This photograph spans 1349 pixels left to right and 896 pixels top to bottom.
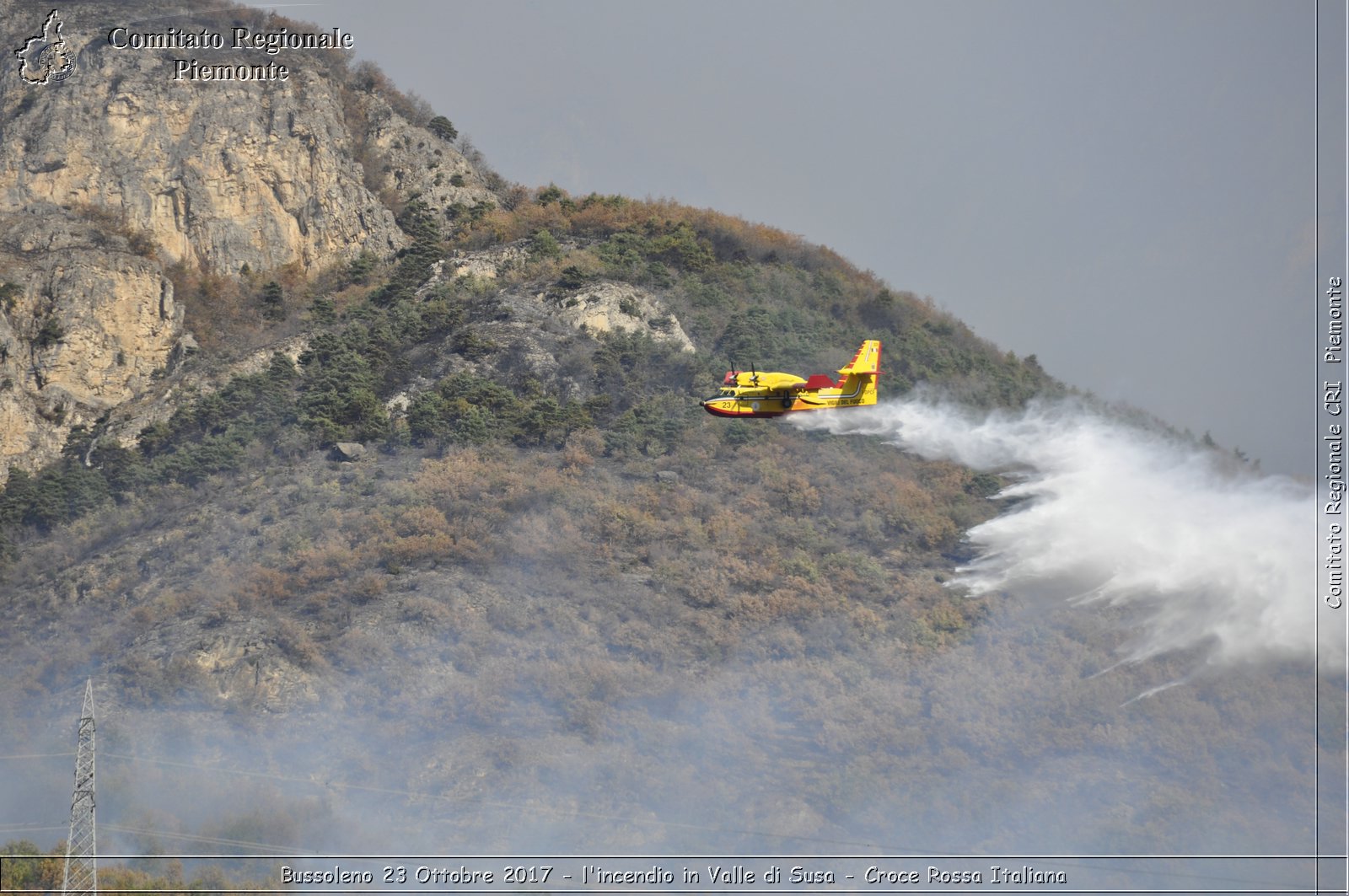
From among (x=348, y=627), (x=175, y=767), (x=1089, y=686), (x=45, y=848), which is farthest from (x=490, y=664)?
(x=1089, y=686)

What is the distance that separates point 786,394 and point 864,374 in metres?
3.16

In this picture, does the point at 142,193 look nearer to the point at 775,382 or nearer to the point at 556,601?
the point at 556,601

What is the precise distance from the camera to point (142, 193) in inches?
3105

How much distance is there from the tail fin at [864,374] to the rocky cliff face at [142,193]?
3821cm

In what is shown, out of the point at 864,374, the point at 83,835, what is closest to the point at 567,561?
the point at 864,374

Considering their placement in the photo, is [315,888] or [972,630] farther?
Answer: [972,630]

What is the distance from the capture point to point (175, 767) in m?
51.3

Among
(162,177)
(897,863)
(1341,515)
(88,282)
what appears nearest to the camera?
(897,863)

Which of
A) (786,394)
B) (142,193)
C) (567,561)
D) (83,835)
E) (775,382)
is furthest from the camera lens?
(142,193)

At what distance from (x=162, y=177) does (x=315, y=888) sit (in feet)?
159

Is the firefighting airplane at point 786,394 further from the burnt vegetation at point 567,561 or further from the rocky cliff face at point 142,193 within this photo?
the rocky cliff face at point 142,193

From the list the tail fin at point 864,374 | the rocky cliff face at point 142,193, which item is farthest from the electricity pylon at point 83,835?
the rocky cliff face at point 142,193

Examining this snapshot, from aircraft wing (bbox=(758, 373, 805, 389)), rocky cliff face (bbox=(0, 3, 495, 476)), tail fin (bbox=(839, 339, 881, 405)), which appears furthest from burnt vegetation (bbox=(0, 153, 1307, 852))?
aircraft wing (bbox=(758, 373, 805, 389))

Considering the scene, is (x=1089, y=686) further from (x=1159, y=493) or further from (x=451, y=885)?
(x=451, y=885)
